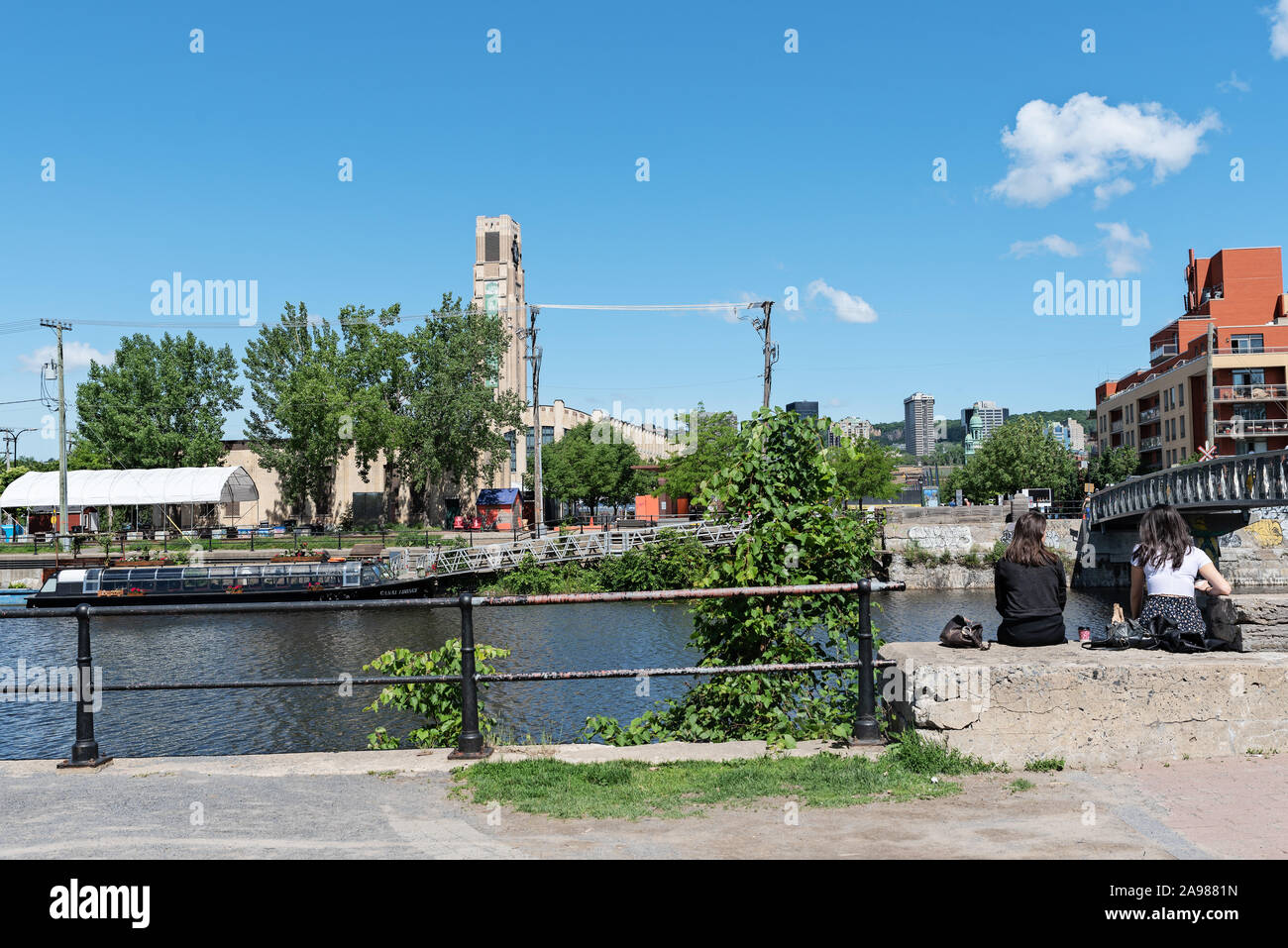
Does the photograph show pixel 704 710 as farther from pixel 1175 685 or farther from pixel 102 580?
pixel 102 580

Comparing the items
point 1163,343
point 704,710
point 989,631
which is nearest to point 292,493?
point 989,631

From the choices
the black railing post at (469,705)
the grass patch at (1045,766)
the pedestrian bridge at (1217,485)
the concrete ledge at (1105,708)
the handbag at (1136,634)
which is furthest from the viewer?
the pedestrian bridge at (1217,485)

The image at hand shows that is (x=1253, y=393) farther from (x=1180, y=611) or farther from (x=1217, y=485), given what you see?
(x=1180, y=611)

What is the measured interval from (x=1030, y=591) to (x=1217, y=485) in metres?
34.2

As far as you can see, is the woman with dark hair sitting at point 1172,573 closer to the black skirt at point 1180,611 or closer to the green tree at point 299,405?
the black skirt at point 1180,611

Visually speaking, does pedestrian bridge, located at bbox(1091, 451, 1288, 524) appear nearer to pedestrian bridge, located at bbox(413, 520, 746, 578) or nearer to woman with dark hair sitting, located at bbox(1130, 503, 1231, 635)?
pedestrian bridge, located at bbox(413, 520, 746, 578)

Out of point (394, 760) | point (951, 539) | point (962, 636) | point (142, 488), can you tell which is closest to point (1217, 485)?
point (951, 539)

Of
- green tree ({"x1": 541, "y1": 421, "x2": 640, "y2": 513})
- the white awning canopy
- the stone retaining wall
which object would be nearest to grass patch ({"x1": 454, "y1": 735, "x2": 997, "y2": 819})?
the stone retaining wall

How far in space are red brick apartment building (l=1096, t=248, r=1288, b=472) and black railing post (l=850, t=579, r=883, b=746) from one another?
225 feet

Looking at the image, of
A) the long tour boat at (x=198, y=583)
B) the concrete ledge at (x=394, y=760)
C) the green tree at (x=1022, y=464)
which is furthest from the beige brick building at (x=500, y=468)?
the concrete ledge at (x=394, y=760)

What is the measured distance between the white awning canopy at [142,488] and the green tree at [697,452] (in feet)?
91.7

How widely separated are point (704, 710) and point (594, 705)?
9658mm

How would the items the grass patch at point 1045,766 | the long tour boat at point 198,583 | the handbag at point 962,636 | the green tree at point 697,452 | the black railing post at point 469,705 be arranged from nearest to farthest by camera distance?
the grass patch at point 1045,766 < the black railing post at point 469,705 < the handbag at point 962,636 < the long tour boat at point 198,583 < the green tree at point 697,452

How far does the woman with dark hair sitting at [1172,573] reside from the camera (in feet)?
20.5
